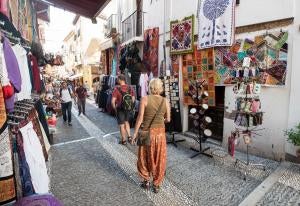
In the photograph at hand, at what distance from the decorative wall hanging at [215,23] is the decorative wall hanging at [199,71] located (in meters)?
0.28

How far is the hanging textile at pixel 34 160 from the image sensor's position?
338 cm

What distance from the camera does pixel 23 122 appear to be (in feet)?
11.7

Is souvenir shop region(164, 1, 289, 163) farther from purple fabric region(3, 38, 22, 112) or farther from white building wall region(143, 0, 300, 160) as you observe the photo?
purple fabric region(3, 38, 22, 112)

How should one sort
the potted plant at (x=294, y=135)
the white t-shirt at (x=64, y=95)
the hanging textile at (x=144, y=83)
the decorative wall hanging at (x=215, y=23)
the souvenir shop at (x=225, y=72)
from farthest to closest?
the white t-shirt at (x=64, y=95) → the hanging textile at (x=144, y=83) → the decorative wall hanging at (x=215, y=23) → the souvenir shop at (x=225, y=72) → the potted plant at (x=294, y=135)

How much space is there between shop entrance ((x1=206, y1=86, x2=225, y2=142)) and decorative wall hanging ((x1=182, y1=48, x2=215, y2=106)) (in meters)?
0.30

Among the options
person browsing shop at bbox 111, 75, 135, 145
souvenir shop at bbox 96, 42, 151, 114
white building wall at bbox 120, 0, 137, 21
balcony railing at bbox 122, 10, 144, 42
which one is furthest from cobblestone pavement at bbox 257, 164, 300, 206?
white building wall at bbox 120, 0, 137, 21

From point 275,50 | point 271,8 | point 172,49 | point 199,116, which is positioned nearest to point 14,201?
point 199,116

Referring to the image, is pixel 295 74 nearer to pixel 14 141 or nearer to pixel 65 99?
pixel 14 141

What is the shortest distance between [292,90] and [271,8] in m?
1.79

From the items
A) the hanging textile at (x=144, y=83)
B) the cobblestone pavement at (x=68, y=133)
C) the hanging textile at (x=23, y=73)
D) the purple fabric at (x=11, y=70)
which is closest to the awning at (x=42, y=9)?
the hanging textile at (x=144, y=83)

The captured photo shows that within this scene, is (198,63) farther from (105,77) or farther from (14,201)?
(105,77)

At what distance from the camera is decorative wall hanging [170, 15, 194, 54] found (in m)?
8.29

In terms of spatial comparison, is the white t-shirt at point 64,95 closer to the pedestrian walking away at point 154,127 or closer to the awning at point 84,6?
the awning at point 84,6

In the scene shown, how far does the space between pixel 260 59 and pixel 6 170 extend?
210 inches
